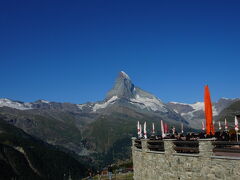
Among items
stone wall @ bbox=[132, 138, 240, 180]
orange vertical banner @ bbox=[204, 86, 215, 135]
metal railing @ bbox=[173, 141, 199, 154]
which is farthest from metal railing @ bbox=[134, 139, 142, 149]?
metal railing @ bbox=[173, 141, 199, 154]

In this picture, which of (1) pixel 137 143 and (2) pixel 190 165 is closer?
(2) pixel 190 165

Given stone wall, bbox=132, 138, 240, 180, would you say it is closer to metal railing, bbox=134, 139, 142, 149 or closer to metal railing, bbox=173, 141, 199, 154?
metal railing, bbox=173, 141, 199, 154

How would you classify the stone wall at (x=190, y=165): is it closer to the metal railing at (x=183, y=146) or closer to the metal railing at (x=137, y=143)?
the metal railing at (x=183, y=146)

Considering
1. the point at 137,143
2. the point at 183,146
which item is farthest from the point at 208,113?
the point at 137,143

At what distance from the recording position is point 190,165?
1812 centimetres

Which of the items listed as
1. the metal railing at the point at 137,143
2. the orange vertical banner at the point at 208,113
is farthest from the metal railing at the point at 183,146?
the metal railing at the point at 137,143

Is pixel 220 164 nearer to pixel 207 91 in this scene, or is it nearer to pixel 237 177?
pixel 237 177

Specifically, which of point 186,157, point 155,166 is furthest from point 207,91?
point 186,157

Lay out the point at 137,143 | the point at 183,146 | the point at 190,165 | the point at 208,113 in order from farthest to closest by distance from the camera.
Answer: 1. the point at 137,143
2. the point at 208,113
3. the point at 183,146
4. the point at 190,165

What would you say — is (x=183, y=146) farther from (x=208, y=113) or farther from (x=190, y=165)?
(x=208, y=113)

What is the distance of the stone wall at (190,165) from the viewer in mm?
15297

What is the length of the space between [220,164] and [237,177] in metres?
1.26

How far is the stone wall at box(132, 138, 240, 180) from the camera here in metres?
15.3

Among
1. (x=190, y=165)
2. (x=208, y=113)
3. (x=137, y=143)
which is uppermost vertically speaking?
(x=208, y=113)
